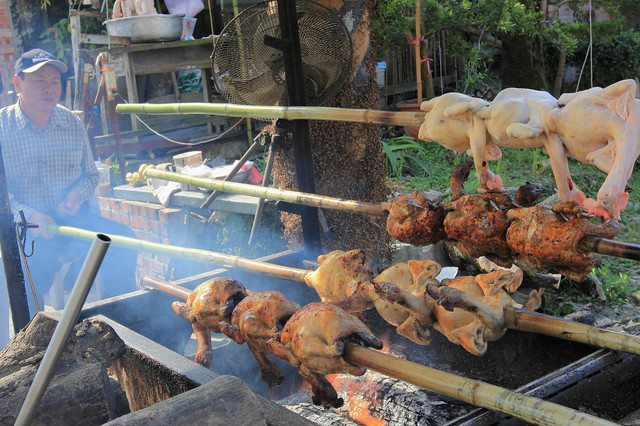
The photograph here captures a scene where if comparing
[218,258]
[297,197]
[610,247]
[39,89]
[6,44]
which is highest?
[6,44]

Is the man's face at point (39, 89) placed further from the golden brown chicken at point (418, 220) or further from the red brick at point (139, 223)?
the golden brown chicken at point (418, 220)

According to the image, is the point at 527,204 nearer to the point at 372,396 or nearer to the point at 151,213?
the point at 372,396

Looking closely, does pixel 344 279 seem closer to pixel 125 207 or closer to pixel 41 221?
pixel 41 221

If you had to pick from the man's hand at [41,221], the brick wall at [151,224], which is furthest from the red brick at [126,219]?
the man's hand at [41,221]

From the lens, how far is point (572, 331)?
2090 mm

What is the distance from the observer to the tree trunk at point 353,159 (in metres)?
5.39

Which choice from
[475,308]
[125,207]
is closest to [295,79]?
[475,308]

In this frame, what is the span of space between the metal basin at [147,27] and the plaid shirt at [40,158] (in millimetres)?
3440

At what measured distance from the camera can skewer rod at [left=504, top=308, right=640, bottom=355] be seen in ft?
6.54

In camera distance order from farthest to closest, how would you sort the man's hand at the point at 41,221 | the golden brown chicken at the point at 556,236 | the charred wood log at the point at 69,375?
the man's hand at the point at 41,221 → the charred wood log at the point at 69,375 → the golden brown chicken at the point at 556,236

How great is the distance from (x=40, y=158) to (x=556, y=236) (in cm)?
493

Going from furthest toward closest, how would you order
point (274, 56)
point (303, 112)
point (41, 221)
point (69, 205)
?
point (69, 205), point (41, 221), point (274, 56), point (303, 112)

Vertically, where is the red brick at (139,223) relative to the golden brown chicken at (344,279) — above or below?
below

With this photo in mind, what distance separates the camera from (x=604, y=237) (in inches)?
80.0
